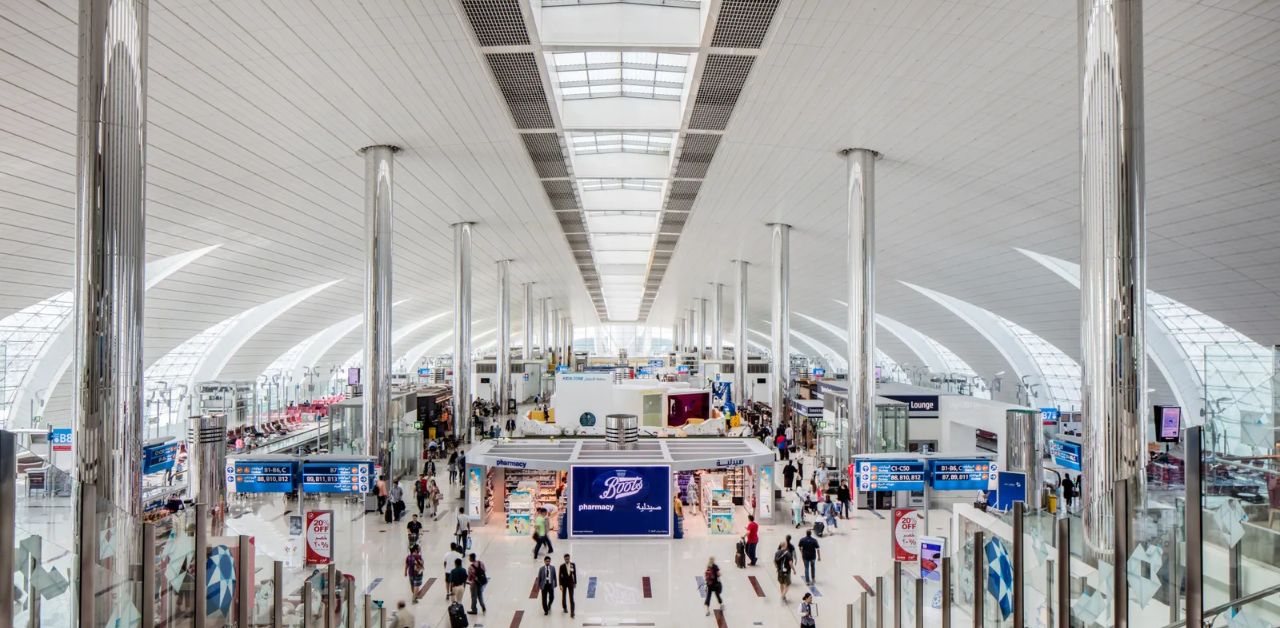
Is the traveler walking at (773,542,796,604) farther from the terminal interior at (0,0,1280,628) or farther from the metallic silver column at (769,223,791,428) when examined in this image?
the metallic silver column at (769,223,791,428)

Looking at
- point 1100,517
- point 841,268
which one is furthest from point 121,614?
point 841,268

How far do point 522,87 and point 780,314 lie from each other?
62.4 ft

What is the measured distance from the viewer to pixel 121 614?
5523mm

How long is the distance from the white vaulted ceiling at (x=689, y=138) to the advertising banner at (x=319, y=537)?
7.56 metres

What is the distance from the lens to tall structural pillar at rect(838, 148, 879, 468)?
19.3 meters

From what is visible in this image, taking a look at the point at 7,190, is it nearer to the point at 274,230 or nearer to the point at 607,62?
the point at 274,230

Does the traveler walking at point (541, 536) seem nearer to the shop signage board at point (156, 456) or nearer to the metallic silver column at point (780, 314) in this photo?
the shop signage board at point (156, 456)

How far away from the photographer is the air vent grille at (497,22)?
11.7 m

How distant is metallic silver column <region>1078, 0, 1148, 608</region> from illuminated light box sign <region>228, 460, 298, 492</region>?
14424 mm

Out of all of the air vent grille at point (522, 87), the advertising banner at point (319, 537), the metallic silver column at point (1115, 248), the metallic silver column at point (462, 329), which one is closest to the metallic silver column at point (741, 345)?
the metallic silver column at point (462, 329)

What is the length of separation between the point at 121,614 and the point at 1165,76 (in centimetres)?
1489

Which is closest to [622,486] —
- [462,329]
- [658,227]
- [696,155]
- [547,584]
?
[547,584]

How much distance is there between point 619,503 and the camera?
18203 mm

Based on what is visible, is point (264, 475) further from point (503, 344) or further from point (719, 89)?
point (503, 344)
